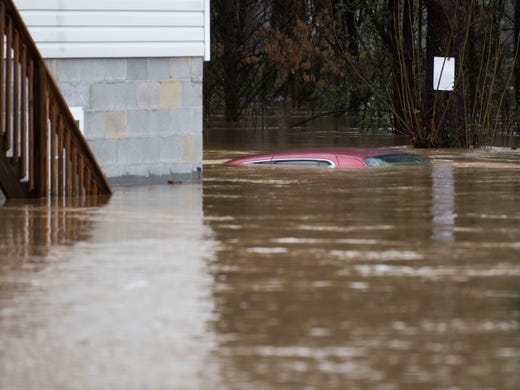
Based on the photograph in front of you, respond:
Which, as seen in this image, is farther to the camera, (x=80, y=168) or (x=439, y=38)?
(x=439, y=38)

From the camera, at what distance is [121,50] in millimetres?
19641

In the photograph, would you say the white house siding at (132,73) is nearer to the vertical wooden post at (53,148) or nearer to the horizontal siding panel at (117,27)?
the horizontal siding panel at (117,27)

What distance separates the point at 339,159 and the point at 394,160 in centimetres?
104

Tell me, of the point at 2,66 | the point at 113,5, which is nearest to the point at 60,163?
the point at 2,66

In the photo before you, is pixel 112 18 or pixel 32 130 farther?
pixel 112 18

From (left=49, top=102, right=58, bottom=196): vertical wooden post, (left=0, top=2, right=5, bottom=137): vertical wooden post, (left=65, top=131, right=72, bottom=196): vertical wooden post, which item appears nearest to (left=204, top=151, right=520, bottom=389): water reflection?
(left=65, top=131, right=72, bottom=196): vertical wooden post

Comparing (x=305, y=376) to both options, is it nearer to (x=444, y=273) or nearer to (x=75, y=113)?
(x=444, y=273)

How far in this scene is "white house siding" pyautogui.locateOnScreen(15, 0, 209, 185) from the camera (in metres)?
19.2

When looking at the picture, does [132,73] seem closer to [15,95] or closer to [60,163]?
[60,163]

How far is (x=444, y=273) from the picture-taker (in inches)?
441

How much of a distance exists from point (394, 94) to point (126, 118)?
822 inches

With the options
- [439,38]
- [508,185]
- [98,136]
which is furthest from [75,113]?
[439,38]

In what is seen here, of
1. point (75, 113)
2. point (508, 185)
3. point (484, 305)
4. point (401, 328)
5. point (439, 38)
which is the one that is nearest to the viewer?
point (401, 328)

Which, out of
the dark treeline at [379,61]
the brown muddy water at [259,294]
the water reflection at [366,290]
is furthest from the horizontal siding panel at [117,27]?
the dark treeline at [379,61]
